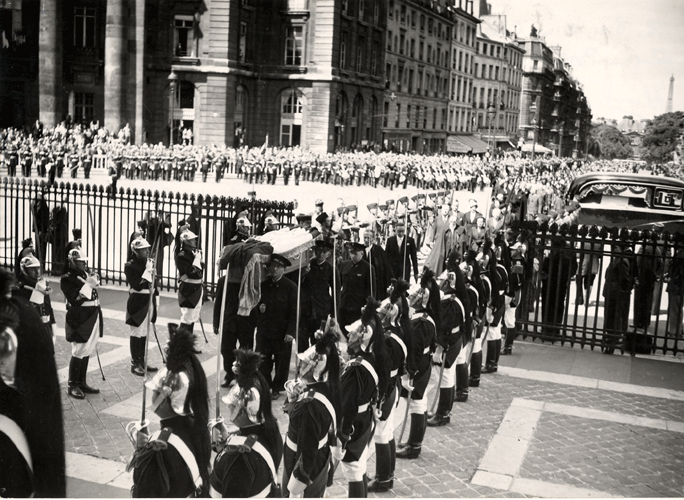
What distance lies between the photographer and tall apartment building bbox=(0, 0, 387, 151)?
138ft

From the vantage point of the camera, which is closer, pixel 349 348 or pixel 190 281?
pixel 349 348

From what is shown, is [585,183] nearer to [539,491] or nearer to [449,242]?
[449,242]

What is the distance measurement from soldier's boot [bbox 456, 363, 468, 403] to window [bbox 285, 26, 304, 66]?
1765 inches

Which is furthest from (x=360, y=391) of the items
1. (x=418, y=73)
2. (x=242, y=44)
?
(x=418, y=73)

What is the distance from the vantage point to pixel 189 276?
10039mm

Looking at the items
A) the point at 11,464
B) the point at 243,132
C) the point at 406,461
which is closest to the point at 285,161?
the point at 243,132

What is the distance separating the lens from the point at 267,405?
4566mm

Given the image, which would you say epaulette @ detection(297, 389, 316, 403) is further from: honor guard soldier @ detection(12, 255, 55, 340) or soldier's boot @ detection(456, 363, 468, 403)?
soldier's boot @ detection(456, 363, 468, 403)

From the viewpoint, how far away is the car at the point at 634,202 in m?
19.4

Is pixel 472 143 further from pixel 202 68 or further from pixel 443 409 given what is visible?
pixel 443 409

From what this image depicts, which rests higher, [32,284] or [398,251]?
[32,284]

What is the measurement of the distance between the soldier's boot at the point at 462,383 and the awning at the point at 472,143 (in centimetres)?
7077

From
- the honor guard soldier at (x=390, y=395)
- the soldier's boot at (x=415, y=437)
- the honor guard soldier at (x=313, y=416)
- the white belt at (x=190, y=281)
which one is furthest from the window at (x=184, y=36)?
the honor guard soldier at (x=313, y=416)

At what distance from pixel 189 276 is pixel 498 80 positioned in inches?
2280
